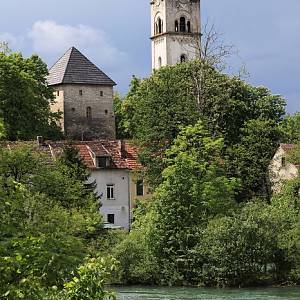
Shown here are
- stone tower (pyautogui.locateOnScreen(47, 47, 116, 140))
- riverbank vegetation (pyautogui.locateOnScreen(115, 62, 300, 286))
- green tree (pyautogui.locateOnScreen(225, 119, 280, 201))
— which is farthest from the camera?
stone tower (pyautogui.locateOnScreen(47, 47, 116, 140))

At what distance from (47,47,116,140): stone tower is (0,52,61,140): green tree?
13024mm

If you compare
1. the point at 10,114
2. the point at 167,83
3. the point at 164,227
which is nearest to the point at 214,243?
the point at 164,227

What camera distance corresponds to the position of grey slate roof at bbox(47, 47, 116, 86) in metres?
84.6

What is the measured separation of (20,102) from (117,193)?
9.91 metres

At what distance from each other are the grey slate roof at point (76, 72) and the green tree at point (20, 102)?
14202mm

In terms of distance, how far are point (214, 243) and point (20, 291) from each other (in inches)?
1291

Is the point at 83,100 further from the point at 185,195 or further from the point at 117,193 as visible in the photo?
the point at 185,195

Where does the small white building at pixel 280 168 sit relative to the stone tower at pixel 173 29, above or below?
below

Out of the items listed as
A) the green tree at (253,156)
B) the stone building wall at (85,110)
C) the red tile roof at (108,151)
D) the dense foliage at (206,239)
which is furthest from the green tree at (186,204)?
the stone building wall at (85,110)

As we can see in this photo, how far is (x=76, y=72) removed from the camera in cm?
8531

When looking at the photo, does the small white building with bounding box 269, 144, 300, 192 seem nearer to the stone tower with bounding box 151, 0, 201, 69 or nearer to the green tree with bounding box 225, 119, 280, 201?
the green tree with bounding box 225, 119, 280, 201

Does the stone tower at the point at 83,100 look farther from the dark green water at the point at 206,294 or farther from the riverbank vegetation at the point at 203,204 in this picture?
the dark green water at the point at 206,294

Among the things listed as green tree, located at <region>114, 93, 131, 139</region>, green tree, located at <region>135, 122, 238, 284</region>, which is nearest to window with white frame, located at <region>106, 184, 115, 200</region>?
green tree, located at <region>135, 122, 238, 284</region>

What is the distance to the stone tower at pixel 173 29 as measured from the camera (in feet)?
339
